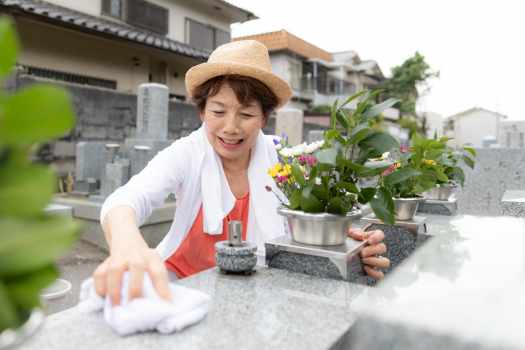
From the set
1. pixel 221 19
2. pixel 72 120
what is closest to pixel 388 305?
pixel 72 120

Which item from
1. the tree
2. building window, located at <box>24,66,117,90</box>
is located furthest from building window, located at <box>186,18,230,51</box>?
the tree

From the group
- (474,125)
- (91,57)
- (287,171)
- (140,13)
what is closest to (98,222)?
(287,171)

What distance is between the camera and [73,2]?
11102 millimetres

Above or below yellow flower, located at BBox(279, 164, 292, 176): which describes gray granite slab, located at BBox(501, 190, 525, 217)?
below

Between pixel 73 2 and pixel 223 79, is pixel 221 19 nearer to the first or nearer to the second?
pixel 73 2

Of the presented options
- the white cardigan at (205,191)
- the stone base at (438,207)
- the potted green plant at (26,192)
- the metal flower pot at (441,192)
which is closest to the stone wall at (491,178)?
the metal flower pot at (441,192)

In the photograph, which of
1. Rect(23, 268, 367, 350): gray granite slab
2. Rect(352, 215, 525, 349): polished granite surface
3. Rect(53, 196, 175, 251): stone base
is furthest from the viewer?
Rect(53, 196, 175, 251): stone base

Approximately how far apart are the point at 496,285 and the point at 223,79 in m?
1.64

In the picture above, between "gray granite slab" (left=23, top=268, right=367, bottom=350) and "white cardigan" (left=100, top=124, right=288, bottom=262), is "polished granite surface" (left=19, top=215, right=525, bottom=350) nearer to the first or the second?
"gray granite slab" (left=23, top=268, right=367, bottom=350)

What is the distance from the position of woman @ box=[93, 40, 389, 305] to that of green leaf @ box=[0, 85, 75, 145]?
1324mm

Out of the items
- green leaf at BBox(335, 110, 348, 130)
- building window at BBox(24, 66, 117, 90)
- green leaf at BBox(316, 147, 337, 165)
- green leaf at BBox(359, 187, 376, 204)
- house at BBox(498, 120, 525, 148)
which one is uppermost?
building window at BBox(24, 66, 117, 90)

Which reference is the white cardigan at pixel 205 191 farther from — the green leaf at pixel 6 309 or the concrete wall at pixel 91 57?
the concrete wall at pixel 91 57

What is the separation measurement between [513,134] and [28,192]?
11.2 meters

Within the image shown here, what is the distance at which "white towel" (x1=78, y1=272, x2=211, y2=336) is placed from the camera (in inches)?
41.5
